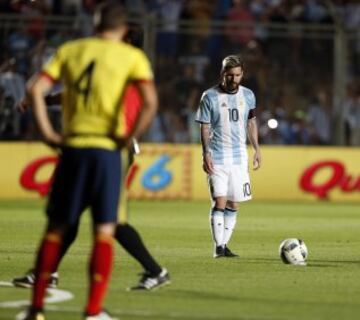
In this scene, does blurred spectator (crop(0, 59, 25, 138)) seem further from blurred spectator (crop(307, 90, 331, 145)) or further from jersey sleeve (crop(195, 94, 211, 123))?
jersey sleeve (crop(195, 94, 211, 123))

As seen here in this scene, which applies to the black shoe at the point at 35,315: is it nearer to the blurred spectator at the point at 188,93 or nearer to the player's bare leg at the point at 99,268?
the player's bare leg at the point at 99,268

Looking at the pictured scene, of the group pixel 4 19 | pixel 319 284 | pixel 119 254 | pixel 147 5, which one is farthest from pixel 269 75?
pixel 319 284

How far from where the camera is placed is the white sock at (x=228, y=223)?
15.0m

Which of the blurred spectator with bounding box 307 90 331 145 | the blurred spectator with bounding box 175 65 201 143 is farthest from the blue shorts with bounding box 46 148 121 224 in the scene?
the blurred spectator with bounding box 307 90 331 145

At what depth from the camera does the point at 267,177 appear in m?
26.7

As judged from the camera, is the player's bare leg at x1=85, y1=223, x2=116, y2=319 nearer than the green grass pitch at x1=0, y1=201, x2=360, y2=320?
Yes

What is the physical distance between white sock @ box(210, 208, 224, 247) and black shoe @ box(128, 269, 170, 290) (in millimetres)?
3535

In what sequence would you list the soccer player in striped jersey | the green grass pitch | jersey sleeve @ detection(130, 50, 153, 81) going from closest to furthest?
1. jersey sleeve @ detection(130, 50, 153, 81)
2. the green grass pitch
3. the soccer player in striped jersey

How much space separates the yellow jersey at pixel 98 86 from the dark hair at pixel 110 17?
0.13 m

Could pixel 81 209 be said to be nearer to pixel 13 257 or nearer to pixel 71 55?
pixel 71 55

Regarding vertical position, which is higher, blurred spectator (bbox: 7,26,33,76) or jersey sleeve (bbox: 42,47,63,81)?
blurred spectator (bbox: 7,26,33,76)

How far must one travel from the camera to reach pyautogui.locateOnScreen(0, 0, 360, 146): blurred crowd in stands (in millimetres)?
25375

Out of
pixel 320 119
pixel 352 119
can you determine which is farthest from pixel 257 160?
pixel 352 119

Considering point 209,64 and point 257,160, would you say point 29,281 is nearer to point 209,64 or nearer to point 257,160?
point 257,160
